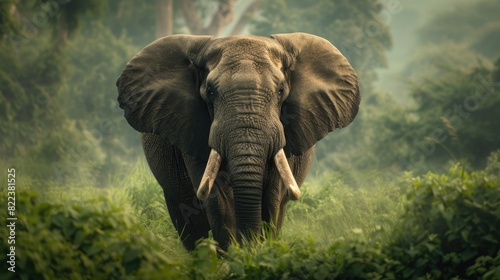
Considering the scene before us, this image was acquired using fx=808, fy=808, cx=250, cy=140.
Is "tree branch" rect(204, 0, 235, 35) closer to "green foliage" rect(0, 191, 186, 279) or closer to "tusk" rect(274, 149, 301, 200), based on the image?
"tusk" rect(274, 149, 301, 200)

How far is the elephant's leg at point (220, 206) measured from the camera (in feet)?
25.3

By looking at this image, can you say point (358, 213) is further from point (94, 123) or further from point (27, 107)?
point (94, 123)

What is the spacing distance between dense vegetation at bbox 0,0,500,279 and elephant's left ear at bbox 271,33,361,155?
1.02m

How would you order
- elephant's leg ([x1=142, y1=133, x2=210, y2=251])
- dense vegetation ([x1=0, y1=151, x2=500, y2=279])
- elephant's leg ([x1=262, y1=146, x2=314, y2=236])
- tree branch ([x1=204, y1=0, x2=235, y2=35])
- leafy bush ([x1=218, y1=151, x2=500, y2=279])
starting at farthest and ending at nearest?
tree branch ([x1=204, y1=0, x2=235, y2=35]) < elephant's leg ([x1=142, y1=133, x2=210, y2=251]) < elephant's leg ([x1=262, y1=146, x2=314, y2=236]) < leafy bush ([x1=218, y1=151, x2=500, y2=279]) < dense vegetation ([x1=0, y1=151, x2=500, y2=279])

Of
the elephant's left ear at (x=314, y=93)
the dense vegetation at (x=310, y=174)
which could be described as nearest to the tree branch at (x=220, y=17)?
the dense vegetation at (x=310, y=174)

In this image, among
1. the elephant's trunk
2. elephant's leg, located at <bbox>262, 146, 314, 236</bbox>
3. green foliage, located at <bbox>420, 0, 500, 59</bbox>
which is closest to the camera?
the elephant's trunk

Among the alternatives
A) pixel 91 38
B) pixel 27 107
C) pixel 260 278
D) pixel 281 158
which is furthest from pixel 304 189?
pixel 91 38

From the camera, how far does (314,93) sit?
26.2ft

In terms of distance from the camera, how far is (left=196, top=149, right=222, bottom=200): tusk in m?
7.09

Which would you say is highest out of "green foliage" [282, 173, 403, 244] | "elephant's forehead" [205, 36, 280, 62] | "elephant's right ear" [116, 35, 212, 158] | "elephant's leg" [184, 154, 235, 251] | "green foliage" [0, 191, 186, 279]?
"elephant's forehead" [205, 36, 280, 62]

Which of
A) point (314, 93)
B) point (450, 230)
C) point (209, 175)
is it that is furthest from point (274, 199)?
point (450, 230)

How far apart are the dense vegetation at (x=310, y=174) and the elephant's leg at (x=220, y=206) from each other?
373mm

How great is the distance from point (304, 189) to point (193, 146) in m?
5.16

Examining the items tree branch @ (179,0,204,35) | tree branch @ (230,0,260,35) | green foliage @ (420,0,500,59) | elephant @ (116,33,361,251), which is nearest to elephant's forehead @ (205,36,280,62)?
elephant @ (116,33,361,251)
